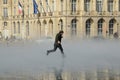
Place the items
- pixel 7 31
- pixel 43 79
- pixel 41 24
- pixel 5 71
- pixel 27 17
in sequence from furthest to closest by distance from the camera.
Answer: pixel 7 31, pixel 27 17, pixel 41 24, pixel 5 71, pixel 43 79

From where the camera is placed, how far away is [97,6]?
9112 cm

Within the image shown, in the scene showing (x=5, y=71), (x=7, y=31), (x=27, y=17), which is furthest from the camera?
(x=7, y=31)

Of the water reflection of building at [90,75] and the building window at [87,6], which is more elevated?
the building window at [87,6]

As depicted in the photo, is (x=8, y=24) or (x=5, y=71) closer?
(x=5, y=71)

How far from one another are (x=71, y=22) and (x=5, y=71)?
214ft

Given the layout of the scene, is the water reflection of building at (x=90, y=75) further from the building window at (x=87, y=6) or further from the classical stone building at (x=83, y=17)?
the building window at (x=87, y=6)

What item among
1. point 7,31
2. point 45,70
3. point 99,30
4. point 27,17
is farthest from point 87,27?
point 45,70

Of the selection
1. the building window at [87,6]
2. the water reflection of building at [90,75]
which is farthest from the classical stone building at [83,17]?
the water reflection of building at [90,75]

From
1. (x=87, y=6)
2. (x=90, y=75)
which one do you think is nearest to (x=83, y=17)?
(x=87, y=6)

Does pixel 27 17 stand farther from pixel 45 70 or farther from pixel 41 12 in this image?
pixel 45 70

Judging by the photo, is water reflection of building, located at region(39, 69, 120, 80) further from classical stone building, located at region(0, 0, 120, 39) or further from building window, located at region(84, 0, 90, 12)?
building window, located at region(84, 0, 90, 12)

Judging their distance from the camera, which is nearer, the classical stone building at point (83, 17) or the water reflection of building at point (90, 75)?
the water reflection of building at point (90, 75)

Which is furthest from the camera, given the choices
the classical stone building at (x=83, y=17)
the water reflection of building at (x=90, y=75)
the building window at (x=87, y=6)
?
the building window at (x=87, y=6)

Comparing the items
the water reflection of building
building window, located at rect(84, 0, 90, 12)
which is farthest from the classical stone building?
the water reflection of building
